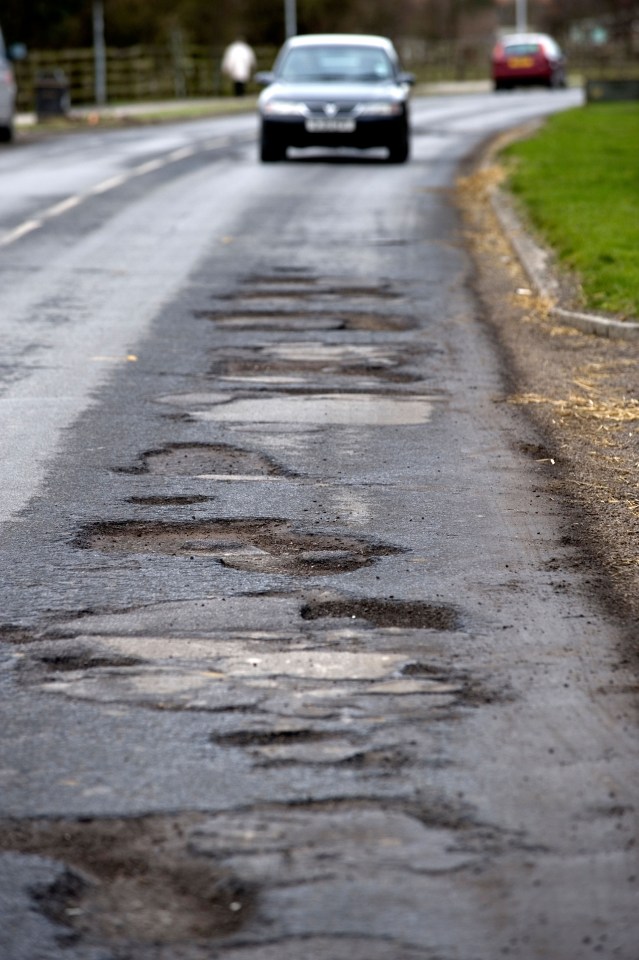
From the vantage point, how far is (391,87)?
79.8 ft

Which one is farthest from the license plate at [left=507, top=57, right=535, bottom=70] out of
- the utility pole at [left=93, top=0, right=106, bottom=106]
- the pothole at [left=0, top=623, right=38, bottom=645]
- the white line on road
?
the pothole at [left=0, top=623, right=38, bottom=645]

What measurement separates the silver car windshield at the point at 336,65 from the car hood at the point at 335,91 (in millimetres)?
354

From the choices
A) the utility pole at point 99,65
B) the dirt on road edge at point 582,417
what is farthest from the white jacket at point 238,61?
the dirt on road edge at point 582,417

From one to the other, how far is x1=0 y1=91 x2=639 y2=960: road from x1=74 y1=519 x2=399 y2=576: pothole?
2 centimetres

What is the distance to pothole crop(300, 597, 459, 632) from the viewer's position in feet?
16.1

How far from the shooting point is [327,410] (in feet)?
26.9

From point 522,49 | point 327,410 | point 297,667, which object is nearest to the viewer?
point 297,667

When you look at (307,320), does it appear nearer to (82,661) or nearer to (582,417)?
(582,417)

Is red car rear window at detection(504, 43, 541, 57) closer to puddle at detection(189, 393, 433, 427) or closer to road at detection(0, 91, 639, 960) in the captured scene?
road at detection(0, 91, 639, 960)

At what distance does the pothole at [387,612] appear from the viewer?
4906 millimetres

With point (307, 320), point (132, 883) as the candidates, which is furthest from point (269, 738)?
point (307, 320)

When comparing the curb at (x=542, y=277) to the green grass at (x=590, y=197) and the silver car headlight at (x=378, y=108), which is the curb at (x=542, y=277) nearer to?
the green grass at (x=590, y=197)

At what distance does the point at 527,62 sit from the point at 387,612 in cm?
5279

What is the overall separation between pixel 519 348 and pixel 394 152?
50.0ft
